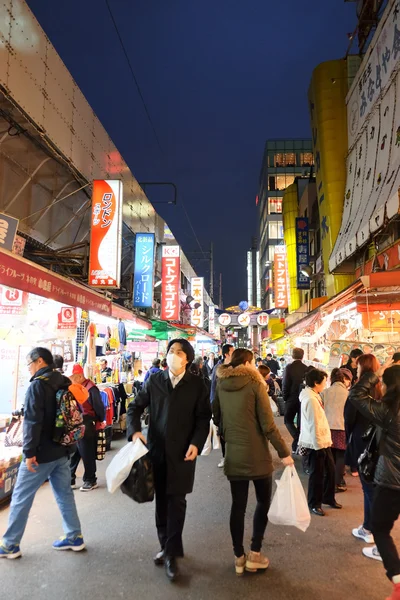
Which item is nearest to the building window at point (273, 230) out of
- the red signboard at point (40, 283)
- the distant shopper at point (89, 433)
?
the red signboard at point (40, 283)

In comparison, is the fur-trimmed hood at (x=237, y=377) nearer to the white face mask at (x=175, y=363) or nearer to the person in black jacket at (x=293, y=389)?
the white face mask at (x=175, y=363)

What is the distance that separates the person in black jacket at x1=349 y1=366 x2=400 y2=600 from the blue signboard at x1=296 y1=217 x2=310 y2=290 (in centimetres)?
1979

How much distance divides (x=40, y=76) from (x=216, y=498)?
906 centimetres

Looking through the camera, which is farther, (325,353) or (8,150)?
(325,353)

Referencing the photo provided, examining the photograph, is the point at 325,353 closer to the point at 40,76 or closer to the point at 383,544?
the point at 383,544

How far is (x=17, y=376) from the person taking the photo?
23.7 feet

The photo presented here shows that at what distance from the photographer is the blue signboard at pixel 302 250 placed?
22.9 metres

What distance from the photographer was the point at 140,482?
3.51m

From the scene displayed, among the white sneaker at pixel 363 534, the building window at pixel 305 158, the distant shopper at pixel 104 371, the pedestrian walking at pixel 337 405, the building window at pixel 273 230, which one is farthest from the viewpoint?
the building window at pixel 305 158

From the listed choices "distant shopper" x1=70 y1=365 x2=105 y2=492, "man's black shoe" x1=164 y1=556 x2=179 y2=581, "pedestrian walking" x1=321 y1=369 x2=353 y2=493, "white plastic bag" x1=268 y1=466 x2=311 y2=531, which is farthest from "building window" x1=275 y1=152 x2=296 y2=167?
"man's black shoe" x1=164 y1=556 x2=179 y2=581

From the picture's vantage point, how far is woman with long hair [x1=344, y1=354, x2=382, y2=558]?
3.76 m

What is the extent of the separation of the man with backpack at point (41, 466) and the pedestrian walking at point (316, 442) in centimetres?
290

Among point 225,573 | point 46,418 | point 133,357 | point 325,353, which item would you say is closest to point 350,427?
point 225,573

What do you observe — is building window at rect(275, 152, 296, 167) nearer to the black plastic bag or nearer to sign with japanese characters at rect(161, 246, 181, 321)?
sign with japanese characters at rect(161, 246, 181, 321)
